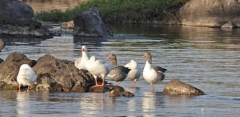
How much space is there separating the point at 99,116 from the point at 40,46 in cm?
1719

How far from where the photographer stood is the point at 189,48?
1200 inches

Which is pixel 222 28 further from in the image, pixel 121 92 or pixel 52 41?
pixel 121 92

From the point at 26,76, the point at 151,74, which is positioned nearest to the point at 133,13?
the point at 151,74

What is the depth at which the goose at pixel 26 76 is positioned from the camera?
16.9 meters

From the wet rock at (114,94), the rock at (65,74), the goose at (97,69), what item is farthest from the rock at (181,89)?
the rock at (65,74)

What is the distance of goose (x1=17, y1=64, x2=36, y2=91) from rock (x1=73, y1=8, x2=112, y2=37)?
60.0 feet

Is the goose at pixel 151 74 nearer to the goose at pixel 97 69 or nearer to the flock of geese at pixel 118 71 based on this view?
the flock of geese at pixel 118 71

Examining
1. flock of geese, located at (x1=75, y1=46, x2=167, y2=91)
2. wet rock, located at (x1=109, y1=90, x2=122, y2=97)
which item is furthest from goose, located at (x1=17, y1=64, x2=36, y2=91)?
wet rock, located at (x1=109, y1=90, x2=122, y2=97)

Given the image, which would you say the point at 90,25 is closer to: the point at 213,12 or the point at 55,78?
the point at 213,12

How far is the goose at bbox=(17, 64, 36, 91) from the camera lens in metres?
16.9

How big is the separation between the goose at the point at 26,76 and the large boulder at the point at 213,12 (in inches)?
1200

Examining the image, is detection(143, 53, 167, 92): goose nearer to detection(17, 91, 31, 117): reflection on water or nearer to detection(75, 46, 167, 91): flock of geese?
detection(75, 46, 167, 91): flock of geese

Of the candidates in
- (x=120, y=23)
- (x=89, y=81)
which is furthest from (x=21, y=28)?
(x=89, y=81)

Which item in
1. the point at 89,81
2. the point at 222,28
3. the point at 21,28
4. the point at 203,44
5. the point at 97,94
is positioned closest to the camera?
the point at 97,94
